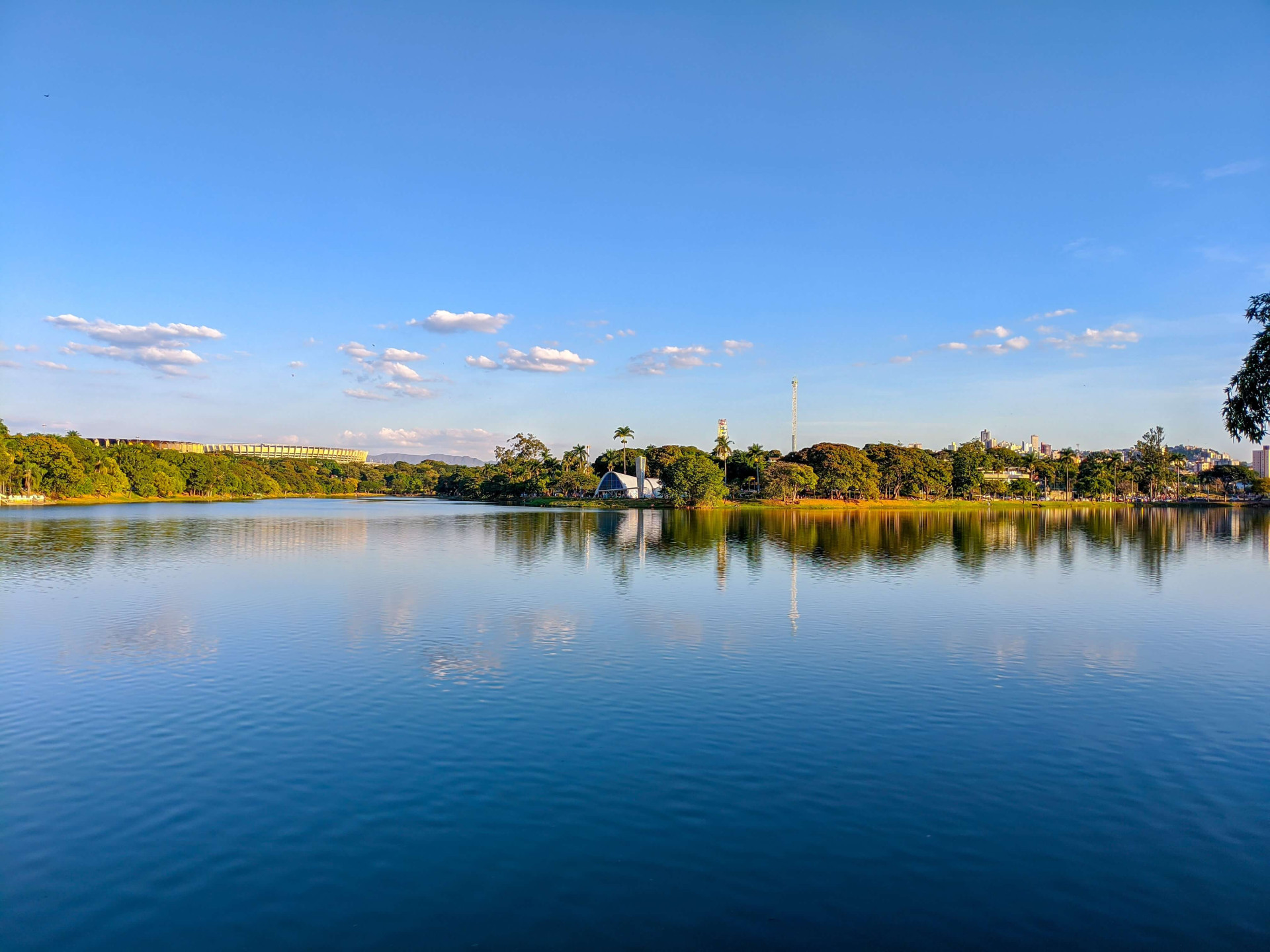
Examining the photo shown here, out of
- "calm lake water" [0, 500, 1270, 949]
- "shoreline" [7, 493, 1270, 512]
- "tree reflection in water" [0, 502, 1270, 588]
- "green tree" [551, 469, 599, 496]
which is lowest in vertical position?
"calm lake water" [0, 500, 1270, 949]

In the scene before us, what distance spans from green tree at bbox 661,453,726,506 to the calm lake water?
10697 cm

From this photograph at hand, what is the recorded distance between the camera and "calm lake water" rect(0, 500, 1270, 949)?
9938 millimetres

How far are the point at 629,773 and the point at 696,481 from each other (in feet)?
421

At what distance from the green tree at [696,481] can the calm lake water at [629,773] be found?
A: 106973mm

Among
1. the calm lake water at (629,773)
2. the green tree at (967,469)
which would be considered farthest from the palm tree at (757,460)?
the calm lake water at (629,773)

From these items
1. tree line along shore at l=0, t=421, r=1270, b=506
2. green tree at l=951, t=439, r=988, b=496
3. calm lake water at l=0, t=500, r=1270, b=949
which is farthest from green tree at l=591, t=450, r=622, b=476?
calm lake water at l=0, t=500, r=1270, b=949

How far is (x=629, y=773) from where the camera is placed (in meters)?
14.5

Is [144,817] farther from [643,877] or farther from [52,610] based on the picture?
[52,610]

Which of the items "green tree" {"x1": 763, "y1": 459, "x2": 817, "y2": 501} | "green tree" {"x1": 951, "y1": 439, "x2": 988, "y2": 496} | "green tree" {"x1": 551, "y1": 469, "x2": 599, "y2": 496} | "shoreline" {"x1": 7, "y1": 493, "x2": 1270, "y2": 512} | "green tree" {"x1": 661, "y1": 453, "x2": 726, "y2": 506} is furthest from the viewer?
"green tree" {"x1": 951, "y1": 439, "x2": 988, "y2": 496}

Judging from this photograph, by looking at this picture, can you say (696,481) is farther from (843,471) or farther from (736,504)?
(843,471)

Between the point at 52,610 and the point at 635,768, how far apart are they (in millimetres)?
29252

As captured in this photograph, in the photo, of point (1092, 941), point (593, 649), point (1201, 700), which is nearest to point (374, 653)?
point (593, 649)

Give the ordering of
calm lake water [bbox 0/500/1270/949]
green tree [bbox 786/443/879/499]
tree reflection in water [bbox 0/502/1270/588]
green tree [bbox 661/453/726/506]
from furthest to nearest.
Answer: green tree [bbox 786/443/879/499]
green tree [bbox 661/453/726/506]
tree reflection in water [bbox 0/502/1270/588]
calm lake water [bbox 0/500/1270/949]

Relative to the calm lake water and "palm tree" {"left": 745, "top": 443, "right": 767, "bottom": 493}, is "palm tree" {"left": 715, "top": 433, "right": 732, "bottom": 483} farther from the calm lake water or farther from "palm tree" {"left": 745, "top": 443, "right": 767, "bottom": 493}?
the calm lake water
